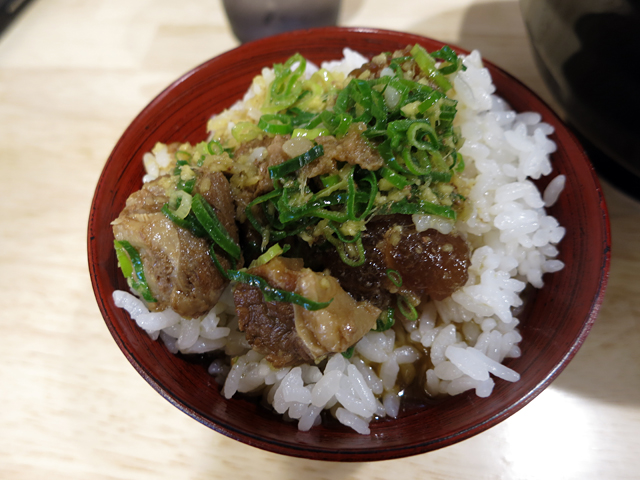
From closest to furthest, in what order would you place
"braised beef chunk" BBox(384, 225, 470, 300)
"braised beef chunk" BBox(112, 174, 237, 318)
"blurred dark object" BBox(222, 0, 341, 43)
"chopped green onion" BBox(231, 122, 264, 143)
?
"braised beef chunk" BBox(112, 174, 237, 318) < "braised beef chunk" BBox(384, 225, 470, 300) < "chopped green onion" BBox(231, 122, 264, 143) < "blurred dark object" BBox(222, 0, 341, 43)

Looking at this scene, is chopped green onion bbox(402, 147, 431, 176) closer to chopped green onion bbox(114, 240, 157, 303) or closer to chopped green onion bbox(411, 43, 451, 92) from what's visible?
chopped green onion bbox(411, 43, 451, 92)

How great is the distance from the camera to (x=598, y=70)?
1691mm

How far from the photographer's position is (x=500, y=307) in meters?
1.70

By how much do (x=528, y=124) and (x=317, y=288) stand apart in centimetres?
143

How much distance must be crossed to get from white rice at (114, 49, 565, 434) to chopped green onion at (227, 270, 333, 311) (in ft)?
1.23

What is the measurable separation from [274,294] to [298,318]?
12 cm

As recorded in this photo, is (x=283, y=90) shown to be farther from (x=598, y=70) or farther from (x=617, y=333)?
(x=617, y=333)

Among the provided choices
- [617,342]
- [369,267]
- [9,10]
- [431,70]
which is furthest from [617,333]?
[9,10]

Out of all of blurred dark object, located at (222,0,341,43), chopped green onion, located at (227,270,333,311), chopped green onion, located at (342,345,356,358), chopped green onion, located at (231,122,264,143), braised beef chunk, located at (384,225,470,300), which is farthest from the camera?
blurred dark object, located at (222,0,341,43)

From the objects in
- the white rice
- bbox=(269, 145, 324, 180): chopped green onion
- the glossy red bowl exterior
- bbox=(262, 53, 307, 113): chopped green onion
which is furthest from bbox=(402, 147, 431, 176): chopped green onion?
the glossy red bowl exterior

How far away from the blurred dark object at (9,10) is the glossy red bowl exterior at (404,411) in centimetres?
236

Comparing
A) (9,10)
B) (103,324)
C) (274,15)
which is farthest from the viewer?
(9,10)

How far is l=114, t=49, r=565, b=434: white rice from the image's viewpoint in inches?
65.1

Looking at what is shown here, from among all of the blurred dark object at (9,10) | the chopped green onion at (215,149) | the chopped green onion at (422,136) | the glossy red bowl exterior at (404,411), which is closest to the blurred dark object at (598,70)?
the glossy red bowl exterior at (404,411)
